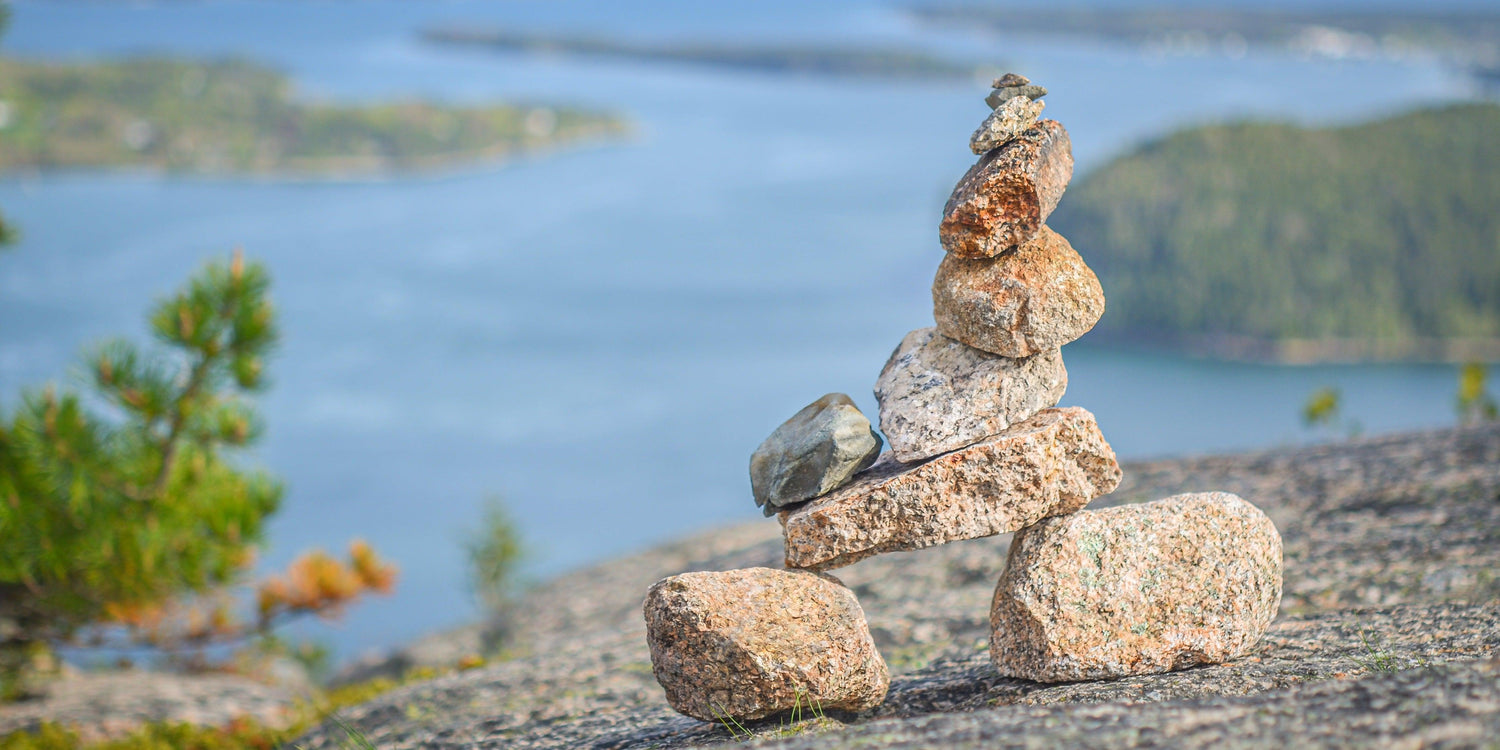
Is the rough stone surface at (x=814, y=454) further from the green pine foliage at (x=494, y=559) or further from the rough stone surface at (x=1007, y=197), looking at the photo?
the green pine foliage at (x=494, y=559)

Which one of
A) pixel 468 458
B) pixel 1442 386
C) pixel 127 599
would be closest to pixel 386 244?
pixel 468 458

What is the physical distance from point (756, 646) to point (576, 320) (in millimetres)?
113599

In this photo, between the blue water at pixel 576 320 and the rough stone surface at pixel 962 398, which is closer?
the rough stone surface at pixel 962 398

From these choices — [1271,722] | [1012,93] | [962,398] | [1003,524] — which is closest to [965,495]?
[1003,524]

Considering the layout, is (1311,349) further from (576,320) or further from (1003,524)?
(1003,524)

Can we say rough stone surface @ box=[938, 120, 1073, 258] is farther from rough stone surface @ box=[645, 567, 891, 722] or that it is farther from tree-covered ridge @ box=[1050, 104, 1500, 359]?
tree-covered ridge @ box=[1050, 104, 1500, 359]

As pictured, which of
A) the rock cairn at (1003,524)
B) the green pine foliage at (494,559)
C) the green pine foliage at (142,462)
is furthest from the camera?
the green pine foliage at (494,559)

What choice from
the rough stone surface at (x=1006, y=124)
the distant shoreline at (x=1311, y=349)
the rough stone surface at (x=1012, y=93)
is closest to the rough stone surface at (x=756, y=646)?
the rough stone surface at (x=1006, y=124)

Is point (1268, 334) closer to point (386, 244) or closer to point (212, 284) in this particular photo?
point (386, 244)

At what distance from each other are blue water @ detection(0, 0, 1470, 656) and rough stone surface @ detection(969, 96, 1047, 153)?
Answer: 58.9m

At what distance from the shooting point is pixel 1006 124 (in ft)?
19.9

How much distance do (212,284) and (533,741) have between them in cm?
472

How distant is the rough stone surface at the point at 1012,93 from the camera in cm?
618

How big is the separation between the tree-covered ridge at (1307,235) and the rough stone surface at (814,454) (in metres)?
134
